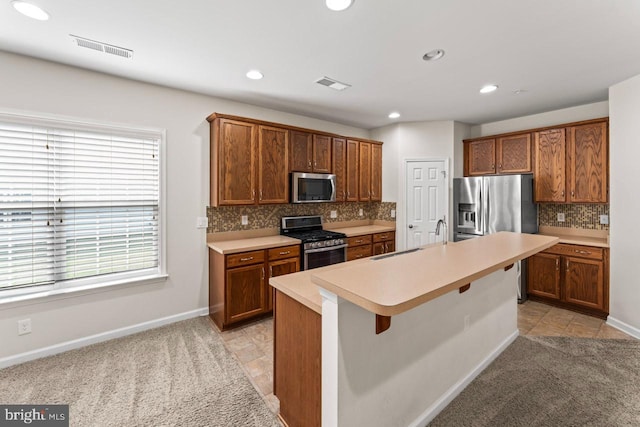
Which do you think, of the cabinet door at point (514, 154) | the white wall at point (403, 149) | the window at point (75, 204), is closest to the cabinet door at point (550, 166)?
the cabinet door at point (514, 154)

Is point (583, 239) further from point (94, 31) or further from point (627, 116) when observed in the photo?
point (94, 31)

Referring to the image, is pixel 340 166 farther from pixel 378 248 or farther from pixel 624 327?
pixel 624 327

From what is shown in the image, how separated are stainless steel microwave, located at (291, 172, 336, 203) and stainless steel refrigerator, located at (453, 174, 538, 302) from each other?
208 cm

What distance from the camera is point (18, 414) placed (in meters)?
1.98

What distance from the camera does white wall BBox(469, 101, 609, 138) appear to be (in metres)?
3.85

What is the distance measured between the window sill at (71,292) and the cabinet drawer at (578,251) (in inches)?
195

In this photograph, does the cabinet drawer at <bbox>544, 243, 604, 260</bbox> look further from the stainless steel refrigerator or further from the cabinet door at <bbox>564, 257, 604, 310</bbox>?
the stainless steel refrigerator

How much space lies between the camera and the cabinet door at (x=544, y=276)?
3.81 m

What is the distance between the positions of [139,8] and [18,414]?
2.91 metres

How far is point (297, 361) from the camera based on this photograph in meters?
1.73

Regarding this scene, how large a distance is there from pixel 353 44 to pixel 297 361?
244 centimetres

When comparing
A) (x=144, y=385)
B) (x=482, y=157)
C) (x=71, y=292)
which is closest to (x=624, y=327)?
(x=482, y=157)

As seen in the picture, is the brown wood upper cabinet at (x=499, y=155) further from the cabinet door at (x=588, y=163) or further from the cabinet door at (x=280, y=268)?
the cabinet door at (x=280, y=268)

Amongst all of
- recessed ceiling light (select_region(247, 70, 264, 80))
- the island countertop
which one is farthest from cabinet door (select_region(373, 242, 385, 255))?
recessed ceiling light (select_region(247, 70, 264, 80))
